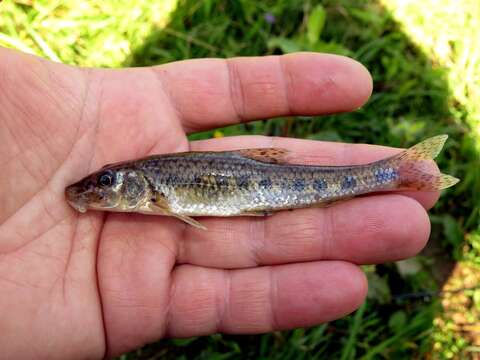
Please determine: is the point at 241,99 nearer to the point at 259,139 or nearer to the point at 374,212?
the point at 259,139

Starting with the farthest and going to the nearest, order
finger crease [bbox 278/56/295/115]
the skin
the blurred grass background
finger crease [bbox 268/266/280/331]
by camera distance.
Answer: the blurred grass background, finger crease [bbox 278/56/295/115], finger crease [bbox 268/266/280/331], the skin

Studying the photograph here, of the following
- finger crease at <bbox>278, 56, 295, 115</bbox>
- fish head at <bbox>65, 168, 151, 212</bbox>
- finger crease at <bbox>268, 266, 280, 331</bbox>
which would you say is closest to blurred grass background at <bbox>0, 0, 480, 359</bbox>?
finger crease at <bbox>268, 266, 280, 331</bbox>

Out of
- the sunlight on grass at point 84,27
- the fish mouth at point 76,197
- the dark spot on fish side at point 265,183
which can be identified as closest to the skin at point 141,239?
the fish mouth at point 76,197

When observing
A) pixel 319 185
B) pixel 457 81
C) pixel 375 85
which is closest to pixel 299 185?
pixel 319 185

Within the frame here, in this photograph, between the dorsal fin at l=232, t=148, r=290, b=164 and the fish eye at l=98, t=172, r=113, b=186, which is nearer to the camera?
the fish eye at l=98, t=172, r=113, b=186

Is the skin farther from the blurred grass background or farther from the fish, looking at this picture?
the blurred grass background

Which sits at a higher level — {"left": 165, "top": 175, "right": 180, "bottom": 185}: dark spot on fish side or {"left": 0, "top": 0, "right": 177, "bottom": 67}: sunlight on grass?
{"left": 0, "top": 0, "right": 177, "bottom": 67}: sunlight on grass

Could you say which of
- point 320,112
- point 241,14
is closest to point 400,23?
point 241,14

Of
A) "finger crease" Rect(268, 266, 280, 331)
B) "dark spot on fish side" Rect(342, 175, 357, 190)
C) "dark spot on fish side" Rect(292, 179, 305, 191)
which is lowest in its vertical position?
"finger crease" Rect(268, 266, 280, 331)
